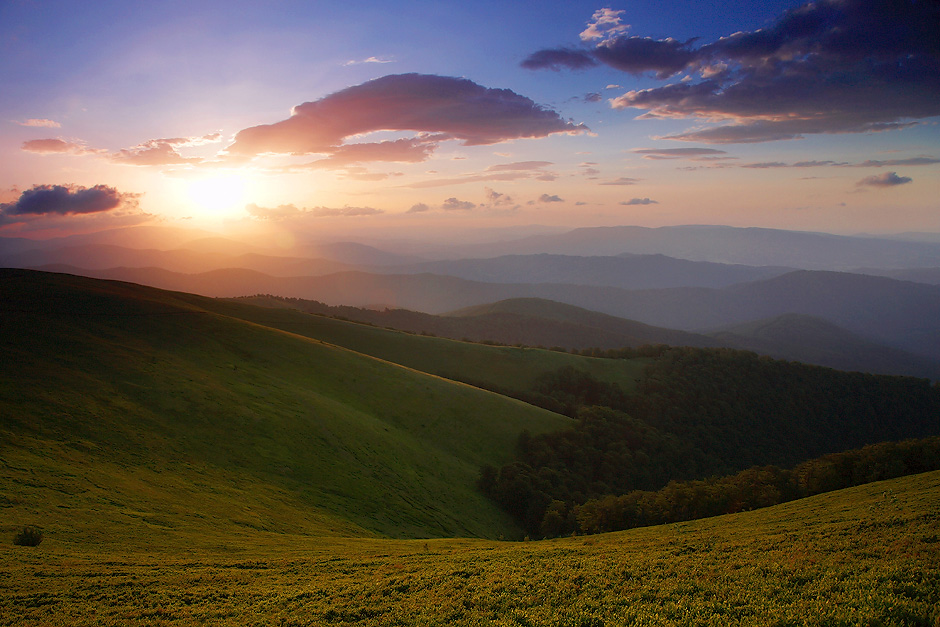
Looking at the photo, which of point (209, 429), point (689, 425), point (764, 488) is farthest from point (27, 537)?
point (689, 425)

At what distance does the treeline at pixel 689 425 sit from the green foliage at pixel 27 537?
4700cm

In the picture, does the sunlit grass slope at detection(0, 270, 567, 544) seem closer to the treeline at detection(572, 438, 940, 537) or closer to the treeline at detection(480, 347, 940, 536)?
the treeline at detection(480, 347, 940, 536)

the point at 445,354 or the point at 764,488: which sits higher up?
the point at 445,354

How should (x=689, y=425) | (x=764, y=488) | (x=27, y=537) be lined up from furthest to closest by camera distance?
(x=689, y=425) → (x=764, y=488) → (x=27, y=537)

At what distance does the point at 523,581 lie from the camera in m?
19.3

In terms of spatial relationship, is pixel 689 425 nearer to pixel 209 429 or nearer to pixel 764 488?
pixel 764 488

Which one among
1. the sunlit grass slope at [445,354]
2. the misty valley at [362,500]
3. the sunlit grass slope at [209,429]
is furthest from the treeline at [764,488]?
the sunlit grass slope at [445,354]

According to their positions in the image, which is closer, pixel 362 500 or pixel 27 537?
pixel 27 537

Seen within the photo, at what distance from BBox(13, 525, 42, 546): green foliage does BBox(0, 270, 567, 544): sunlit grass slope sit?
A: 2.78 feet

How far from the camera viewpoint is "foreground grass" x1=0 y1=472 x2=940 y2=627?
48.1 feet

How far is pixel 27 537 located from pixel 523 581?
76.3ft

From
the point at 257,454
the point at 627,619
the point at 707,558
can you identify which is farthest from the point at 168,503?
the point at 707,558

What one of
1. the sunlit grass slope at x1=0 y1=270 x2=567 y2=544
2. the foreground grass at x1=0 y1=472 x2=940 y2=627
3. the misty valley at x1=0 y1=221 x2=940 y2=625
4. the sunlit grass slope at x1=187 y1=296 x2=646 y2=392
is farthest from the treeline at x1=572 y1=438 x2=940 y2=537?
the sunlit grass slope at x1=187 y1=296 x2=646 y2=392

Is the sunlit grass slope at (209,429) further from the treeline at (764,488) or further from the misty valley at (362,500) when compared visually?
the treeline at (764,488)
